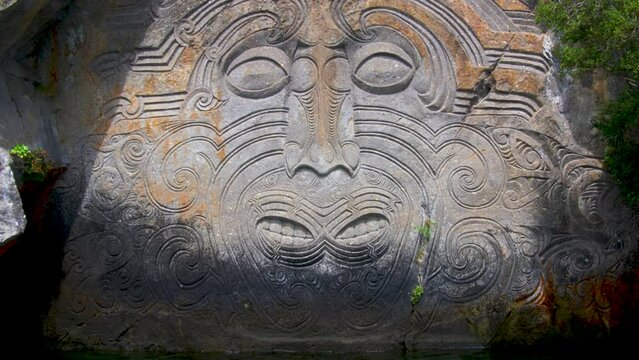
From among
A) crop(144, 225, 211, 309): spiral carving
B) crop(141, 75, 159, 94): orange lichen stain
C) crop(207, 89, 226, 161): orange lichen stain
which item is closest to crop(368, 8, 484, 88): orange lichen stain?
crop(207, 89, 226, 161): orange lichen stain

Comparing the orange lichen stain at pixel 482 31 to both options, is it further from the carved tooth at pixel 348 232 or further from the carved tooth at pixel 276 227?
the carved tooth at pixel 276 227

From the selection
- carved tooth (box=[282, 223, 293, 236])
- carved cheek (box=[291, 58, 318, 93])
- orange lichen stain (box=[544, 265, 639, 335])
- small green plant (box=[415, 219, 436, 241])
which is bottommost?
orange lichen stain (box=[544, 265, 639, 335])

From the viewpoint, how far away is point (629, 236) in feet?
24.3

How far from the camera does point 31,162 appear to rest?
7.20 meters

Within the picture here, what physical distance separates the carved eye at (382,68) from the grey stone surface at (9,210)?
2.53 metres

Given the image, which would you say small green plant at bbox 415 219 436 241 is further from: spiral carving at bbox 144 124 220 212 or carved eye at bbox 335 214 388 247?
spiral carving at bbox 144 124 220 212

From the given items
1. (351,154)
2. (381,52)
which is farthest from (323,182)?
(381,52)

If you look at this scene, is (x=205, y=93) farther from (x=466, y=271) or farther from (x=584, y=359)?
(x=584, y=359)

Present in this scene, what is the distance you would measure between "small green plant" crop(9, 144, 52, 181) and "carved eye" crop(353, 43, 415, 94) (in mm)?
2287

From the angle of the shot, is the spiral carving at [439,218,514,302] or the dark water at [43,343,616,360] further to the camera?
the spiral carving at [439,218,514,302]

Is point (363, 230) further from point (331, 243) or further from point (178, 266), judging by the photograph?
point (178, 266)

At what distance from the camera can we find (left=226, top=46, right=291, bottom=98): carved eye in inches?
299

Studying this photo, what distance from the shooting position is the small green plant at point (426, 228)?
7.46 meters

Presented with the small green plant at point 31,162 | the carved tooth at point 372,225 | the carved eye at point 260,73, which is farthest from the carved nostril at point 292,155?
the small green plant at point 31,162
